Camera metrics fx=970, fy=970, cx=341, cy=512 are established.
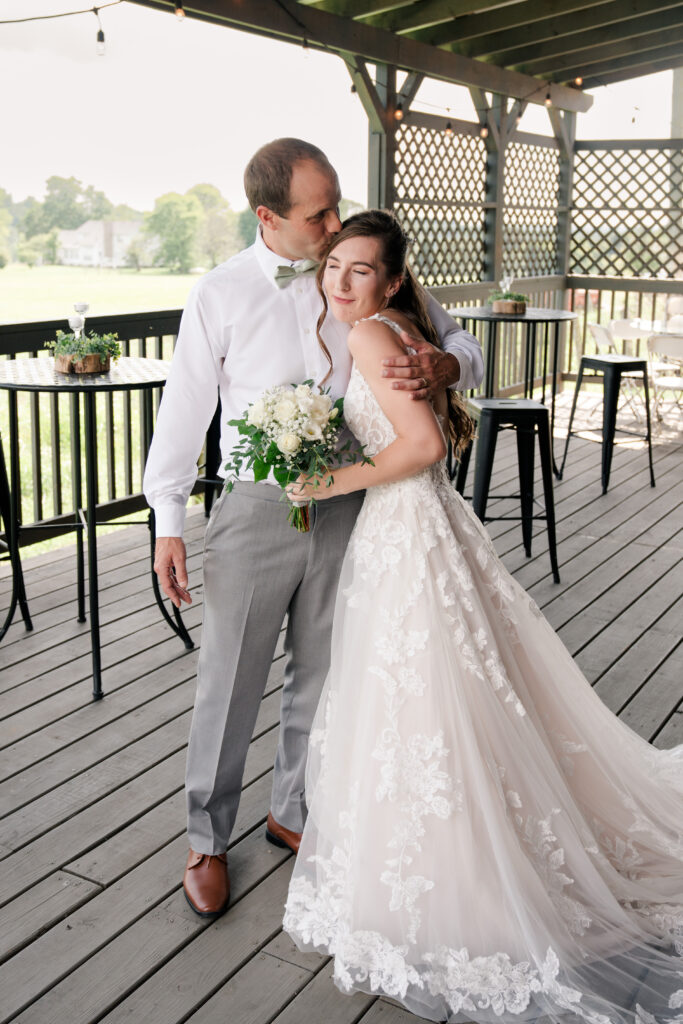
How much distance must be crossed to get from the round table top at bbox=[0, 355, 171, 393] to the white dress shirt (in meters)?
1.01

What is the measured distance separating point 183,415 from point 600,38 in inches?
288

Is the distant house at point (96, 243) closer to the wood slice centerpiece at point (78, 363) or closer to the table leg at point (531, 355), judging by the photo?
the table leg at point (531, 355)

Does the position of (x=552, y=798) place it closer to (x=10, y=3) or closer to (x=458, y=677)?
(x=458, y=677)

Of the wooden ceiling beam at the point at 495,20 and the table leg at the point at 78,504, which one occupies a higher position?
the wooden ceiling beam at the point at 495,20

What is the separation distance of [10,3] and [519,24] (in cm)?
1648

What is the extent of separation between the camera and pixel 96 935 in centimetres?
198

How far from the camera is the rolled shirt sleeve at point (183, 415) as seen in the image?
1.93 metres

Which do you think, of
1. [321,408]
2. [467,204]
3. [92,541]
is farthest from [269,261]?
[467,204]

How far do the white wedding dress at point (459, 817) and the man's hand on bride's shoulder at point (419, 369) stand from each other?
105 mm

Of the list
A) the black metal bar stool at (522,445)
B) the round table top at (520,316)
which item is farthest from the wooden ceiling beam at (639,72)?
the black metal bar stool at (522,445)

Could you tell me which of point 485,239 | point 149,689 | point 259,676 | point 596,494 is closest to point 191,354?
point 259,676

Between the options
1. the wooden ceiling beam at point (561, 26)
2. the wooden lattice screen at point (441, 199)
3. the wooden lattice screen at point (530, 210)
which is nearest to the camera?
the wooden ceiling beam at point (561, 26)

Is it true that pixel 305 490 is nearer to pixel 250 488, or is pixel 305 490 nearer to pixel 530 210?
pixel 250 488

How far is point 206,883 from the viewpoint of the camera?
6.82 feet
